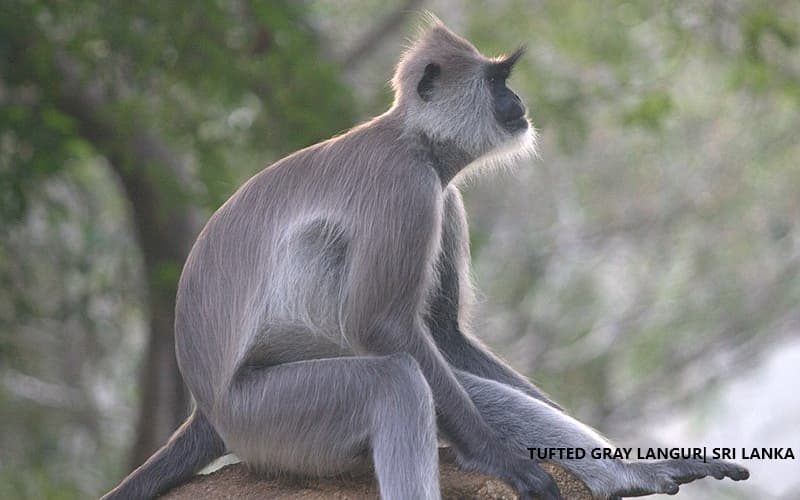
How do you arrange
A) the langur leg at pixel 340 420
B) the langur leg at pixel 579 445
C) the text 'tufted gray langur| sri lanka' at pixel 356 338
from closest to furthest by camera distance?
the langur leg at pixel 340 420
the text 'tufted gray langur| sri lanka' at pixel 356 338
the langur leg at pixel 579 445

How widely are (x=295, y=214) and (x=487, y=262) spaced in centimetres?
1017

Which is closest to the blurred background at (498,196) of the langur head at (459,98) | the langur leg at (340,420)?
the langur head at (459,98)

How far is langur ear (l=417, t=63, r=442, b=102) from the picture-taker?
4.23 m

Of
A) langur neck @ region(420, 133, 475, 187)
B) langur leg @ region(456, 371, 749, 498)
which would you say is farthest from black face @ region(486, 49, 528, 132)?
langur leg @ region(456, 371, 749, 498)

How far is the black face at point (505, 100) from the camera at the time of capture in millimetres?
4336

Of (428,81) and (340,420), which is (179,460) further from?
(428,81)

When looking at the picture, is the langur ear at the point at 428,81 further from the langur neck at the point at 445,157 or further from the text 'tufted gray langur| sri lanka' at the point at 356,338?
→ the langur neck at the point at 445,157

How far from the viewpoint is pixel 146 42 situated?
7203 mm

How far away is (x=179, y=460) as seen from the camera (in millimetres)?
4191

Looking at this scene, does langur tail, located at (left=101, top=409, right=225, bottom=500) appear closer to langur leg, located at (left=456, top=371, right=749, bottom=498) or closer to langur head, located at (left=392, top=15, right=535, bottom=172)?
langur leg, located at (left=456, top=371, right=749, bottom=498)

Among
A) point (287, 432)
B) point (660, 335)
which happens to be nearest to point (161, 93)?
point (287, 432)

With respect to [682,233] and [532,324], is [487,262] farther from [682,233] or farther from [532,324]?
[682,233]

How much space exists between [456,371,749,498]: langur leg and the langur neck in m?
0.75

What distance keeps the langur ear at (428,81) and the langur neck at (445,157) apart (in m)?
0.17
